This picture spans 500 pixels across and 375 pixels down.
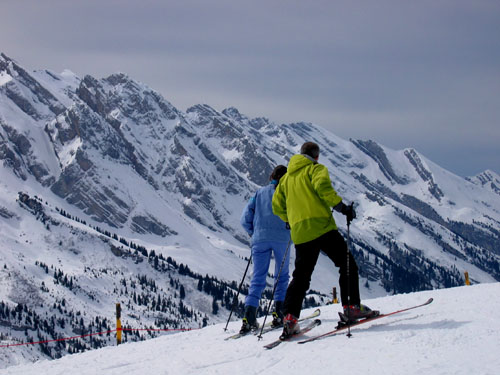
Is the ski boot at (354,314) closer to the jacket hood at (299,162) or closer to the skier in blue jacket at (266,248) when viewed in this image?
the skier in blue jacket at (266,248)

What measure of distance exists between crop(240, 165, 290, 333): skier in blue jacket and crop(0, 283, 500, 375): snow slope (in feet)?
2.96

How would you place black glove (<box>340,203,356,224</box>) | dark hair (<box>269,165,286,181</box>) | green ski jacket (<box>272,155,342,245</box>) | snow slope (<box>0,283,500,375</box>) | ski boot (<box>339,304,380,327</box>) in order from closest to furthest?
snow slope (<box>0,283,500,375</box>) → black glove (<box>340,203,356,224</box>) → green ski jacket (<box>272,155,342,245</box>) → ski boot (<box>339,304,380,327</box>) → dark hair (<box>269,165,286,181</box>)

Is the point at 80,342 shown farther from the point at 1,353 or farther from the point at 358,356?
the point at 358,356

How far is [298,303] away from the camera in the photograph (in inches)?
395

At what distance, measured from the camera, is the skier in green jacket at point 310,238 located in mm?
9805

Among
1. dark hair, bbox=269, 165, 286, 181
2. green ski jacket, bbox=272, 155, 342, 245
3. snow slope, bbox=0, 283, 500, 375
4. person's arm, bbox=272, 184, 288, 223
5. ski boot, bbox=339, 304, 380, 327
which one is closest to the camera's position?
snow slope, bbox=0, 283, 500, 375

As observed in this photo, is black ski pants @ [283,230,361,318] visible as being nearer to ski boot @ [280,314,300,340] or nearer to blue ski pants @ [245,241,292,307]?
ski boot @ [280,314,300,340]

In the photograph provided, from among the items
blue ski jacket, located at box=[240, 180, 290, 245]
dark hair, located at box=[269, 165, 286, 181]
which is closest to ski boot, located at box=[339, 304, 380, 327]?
blue ski jacket, located at box=[240, 180, 290, 245]

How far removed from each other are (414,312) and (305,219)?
121 inches

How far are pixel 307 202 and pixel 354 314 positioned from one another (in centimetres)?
224

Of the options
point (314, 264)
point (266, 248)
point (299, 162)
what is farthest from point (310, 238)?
point (266, 248)

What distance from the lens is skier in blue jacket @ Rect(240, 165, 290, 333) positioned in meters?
12.0

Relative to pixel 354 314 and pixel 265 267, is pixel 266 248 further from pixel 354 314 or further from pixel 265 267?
pixel 354 314

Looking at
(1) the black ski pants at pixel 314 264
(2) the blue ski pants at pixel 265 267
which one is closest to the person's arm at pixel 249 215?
(2) the blue ski pants at pixel 265 267
